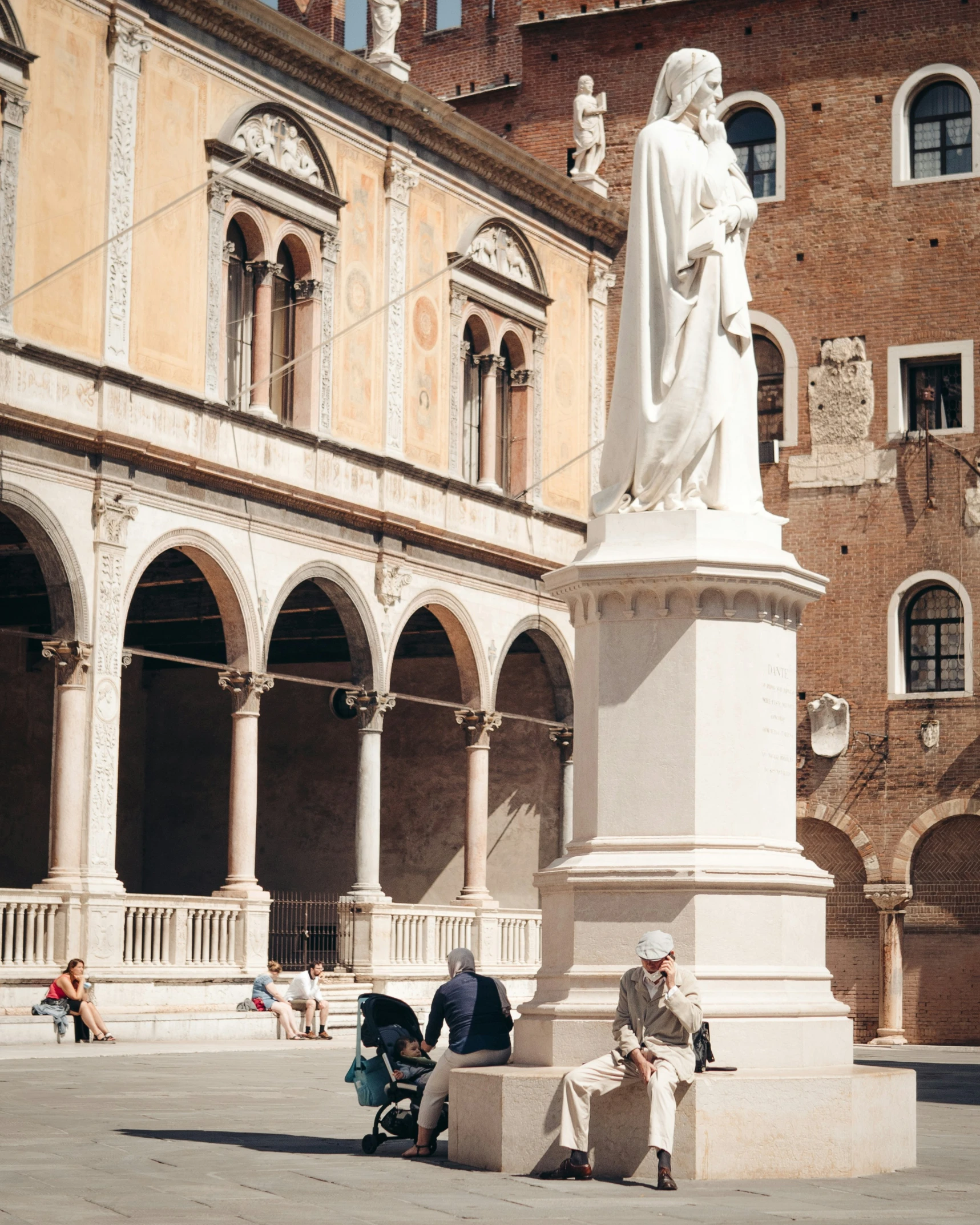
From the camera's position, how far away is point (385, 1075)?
9453 mm

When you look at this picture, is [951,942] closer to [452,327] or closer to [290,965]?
[290,965]

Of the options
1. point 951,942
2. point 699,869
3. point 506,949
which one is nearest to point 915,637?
point 951,942

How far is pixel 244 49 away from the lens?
2267 centimetres

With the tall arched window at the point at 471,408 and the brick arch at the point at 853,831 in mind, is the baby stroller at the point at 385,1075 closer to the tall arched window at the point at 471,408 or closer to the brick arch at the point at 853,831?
the tall arched window at the point at 471,408

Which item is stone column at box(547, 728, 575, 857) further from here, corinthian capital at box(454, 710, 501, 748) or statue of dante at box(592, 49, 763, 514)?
statue of dante at box(592, 49, 763, 514)

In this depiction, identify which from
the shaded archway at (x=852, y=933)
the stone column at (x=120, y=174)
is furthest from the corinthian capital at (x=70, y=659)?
the shaded archway at (x=852, y=933)

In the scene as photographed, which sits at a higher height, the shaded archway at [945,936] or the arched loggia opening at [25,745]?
the arched loggia opening at [25,745]

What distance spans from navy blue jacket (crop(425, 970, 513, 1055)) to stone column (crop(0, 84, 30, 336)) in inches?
468

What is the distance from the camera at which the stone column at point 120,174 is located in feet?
67.6

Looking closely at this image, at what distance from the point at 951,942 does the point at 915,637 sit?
4093 mm

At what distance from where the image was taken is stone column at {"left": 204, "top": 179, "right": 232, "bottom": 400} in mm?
21922

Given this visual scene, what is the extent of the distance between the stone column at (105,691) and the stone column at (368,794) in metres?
4.38

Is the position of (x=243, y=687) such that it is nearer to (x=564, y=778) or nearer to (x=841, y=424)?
(x=564, y=778)

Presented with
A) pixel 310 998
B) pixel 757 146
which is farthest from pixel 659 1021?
pixel 757 146
